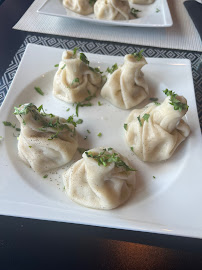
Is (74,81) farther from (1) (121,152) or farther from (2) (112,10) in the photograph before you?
(2) (112,10)

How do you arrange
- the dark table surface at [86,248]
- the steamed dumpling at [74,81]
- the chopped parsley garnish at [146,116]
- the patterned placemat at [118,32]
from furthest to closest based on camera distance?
the patterned placemat at [118,32] → the steamed dumpling at [74,81] → the chopped parsley garnish at [146,116] → the dark table surface at [86,248]

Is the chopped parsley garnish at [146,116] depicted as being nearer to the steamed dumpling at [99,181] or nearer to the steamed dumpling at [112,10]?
the steamed dumpling at [99,181]

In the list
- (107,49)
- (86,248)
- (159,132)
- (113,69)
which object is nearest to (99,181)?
(86,248)

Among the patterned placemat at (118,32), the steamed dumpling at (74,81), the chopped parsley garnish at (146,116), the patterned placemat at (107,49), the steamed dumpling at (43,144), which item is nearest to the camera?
the steamed dumpling at (43,144)

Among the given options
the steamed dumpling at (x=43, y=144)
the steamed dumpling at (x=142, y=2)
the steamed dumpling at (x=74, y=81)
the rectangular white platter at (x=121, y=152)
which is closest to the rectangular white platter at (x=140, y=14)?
the steamed dumpling at (x=142, y=2)

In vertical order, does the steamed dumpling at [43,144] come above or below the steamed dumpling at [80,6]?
below

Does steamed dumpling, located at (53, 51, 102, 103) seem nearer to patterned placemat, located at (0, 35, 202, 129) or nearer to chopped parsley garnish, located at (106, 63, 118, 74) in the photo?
chopped parsley garnish, located at (106, 63, 118, 74)
